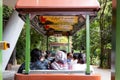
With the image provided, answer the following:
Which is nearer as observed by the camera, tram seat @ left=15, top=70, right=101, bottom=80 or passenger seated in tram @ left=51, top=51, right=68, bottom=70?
tram seat @ left=15, top=70, right=101, bottom=80

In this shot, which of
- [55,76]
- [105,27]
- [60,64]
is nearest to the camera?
[55,76]

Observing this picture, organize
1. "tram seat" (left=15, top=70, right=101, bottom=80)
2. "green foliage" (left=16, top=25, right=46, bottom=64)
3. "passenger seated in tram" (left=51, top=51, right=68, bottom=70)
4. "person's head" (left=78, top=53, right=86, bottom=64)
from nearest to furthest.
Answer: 1. "tram seat" (left=15, top=70, right=101, bottom=80)
2. "passenger seated in tram" (left=51, top=51, right=68, bottom=70)
3. "person's head" (left=78, top=53, right=86, bottom=64)
4. "green foliage" (left=16, top=25, right=46, bottom=64)

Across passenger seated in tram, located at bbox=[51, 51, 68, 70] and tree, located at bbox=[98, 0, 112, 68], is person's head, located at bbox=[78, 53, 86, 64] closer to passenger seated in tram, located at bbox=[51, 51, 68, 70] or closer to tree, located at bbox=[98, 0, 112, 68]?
passenger seated in tram, located at bbox=[51, 51, 68, 70]

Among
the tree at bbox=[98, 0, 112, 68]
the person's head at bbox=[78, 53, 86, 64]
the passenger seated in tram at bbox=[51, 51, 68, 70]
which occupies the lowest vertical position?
the person's head at bbox=[78, 53, 86, 64]

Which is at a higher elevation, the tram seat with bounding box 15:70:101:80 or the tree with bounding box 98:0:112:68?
the tree with bounding box 98:0:112:68

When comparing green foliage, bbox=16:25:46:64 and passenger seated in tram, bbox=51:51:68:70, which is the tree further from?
passenger seated in tram, bbox=51:51:68:70

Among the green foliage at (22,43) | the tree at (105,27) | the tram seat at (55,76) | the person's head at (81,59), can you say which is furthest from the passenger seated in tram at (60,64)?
the green foliage at (22,43)

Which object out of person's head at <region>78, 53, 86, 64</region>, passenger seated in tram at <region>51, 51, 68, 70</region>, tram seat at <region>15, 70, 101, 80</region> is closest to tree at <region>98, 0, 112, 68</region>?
person's head at <region>78, 53, 86, 64</region>

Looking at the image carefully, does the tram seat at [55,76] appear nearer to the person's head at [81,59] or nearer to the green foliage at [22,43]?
the person's head at [81,59]

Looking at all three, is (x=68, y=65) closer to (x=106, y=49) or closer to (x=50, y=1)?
(x=50, y=1)

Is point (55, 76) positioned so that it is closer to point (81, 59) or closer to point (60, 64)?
point (60, 64)

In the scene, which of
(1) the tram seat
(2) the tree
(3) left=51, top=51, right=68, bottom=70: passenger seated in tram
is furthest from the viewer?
(2) the tree

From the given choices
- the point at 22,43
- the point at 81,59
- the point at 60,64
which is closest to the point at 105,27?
the point at 22,43

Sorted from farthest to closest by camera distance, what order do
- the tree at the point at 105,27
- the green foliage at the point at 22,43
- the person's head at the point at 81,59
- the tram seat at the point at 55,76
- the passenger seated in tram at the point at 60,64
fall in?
1. the green foliage at the point at 22,43
2. the tree at the point at 105,27
3. the person's head at the point at 81,59
4. the passenger seated in tram at the point at 60,64
5. the tram seat at the point at 55,76
